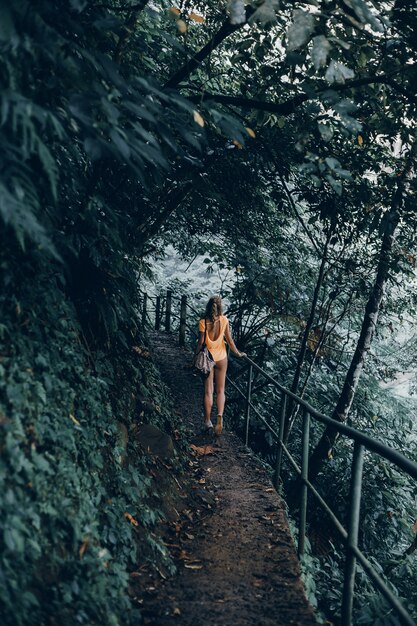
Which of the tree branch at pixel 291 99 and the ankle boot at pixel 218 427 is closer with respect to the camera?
the tree branch at pixel 291 99

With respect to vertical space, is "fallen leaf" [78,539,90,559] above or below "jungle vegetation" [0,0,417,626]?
below

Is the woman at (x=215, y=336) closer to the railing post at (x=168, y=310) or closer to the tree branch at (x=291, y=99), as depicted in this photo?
the tree branch at (x=291, y=99)

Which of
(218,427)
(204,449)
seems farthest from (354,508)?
(218,427)

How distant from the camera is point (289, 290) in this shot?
10.1 m

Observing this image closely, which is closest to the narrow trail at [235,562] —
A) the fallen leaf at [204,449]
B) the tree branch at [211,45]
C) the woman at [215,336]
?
the fallen leaf at [204,449]

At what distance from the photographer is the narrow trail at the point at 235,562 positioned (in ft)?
11.2

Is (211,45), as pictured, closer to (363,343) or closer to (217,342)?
(217,342)

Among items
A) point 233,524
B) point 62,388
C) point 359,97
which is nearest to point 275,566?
point 233,524

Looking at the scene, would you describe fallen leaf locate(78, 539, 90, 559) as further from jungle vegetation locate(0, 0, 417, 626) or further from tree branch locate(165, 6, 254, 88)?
tree branch locate(165, 6, 254, 88)

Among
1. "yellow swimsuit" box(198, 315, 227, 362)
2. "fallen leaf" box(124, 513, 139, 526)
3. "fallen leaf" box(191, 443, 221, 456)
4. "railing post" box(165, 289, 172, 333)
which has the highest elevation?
"railing post" box(165, 289, 172, 333)

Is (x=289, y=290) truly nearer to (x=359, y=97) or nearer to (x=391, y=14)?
(x=359, y=97)

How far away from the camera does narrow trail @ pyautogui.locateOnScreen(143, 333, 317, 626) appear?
11.2 feet

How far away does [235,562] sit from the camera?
415cm

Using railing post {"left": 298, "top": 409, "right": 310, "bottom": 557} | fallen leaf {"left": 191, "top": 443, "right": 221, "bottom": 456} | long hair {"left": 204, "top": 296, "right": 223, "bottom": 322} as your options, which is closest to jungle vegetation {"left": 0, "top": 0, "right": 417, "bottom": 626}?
fallen leaf {"left": 191, "top": 443, "right": 221, "bottom": 456}
